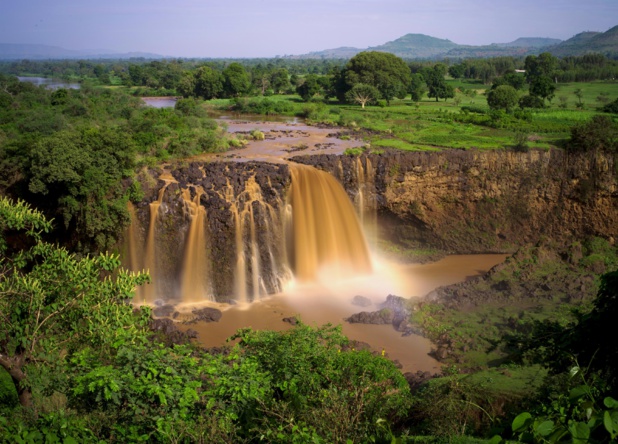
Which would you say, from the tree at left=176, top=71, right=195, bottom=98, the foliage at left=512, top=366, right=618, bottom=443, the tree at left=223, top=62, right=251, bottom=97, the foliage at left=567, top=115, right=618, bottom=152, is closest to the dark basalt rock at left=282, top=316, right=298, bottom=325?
the foliage at left=512, top=366, right=618, bottom=443

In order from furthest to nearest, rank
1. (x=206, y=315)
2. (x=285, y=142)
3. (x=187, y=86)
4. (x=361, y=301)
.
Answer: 1. (x=187, y=86)
2. (x=285, y=142)
3. (x=361, y=301)
4. (x=206, y=315)

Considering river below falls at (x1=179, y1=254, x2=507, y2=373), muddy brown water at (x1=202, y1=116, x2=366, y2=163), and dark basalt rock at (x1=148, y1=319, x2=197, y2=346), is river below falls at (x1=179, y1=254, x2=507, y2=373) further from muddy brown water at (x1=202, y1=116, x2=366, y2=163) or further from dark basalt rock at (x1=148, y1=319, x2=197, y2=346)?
muddy brown water at (x1=202, y1=116, x2=366, y2=163)

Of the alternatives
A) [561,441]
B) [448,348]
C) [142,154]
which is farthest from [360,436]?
[142,154]

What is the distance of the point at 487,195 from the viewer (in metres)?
26.6

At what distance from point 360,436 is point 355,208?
18997 mm

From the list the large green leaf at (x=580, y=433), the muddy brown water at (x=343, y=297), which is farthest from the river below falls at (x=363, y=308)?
the large green leaf at (x=580, y=433)

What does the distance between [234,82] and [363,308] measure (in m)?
45.8

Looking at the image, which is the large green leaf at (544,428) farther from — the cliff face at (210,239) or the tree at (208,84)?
the tree at (208,84)

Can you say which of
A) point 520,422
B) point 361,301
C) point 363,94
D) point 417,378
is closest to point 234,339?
point 417,378

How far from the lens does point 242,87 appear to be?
61.7m

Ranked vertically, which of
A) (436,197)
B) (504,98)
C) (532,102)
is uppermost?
(504,98)

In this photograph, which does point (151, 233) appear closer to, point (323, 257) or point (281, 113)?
point (323, 257)

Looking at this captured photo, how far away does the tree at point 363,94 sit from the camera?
50.5 metres

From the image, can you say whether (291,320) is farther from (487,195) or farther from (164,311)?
(487,195)
